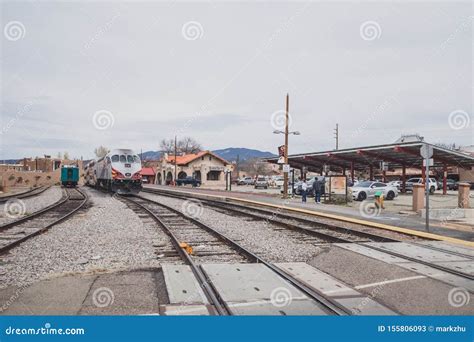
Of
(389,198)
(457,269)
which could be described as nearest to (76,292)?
(457,269)

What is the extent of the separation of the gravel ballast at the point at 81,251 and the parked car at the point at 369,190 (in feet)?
58.4

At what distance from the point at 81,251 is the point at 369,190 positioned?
22135 mm

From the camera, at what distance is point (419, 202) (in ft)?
58.3

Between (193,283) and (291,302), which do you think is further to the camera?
(193,283)

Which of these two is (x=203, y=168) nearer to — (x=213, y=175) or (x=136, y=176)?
(x=213, y=175)

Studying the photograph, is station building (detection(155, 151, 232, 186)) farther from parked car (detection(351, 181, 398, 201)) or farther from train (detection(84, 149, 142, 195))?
parked car (detection(351, 181, 398, 201))

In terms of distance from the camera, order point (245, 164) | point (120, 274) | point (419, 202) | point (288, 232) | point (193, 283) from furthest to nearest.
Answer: point (245, 164)
point (419, 202)
point (288, 232)
point (120, 274)
point (193, 283)

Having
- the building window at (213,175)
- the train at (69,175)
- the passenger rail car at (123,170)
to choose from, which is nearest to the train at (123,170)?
the passenger rail car at (123,170)

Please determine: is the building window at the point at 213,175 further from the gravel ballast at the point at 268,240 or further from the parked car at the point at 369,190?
the gravel ballast at the point at 268,240

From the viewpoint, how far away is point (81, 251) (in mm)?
8172

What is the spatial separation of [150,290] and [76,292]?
0.94 metres

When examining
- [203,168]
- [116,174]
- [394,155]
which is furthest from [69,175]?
[394,155]

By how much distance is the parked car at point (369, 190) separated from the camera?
26.7 m

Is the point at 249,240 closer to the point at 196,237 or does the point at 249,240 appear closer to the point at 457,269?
the point at 196,237
